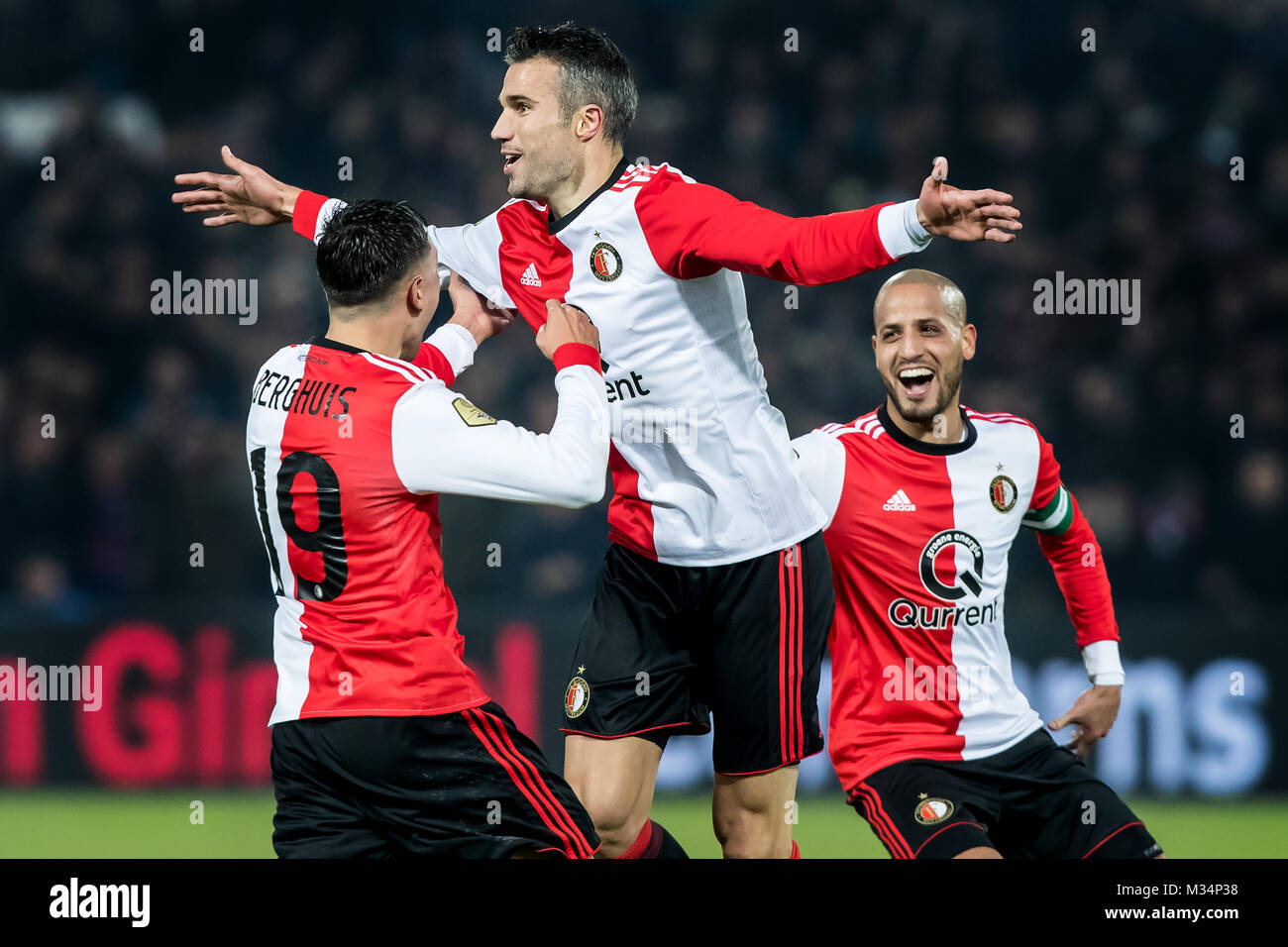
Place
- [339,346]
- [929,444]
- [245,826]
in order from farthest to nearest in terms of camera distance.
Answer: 1. [245,826]
2. [929,444]
3. [339,346]

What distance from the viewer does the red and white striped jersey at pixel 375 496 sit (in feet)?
9.92

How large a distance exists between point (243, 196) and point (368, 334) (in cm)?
116

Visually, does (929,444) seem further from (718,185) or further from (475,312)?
(718,185)

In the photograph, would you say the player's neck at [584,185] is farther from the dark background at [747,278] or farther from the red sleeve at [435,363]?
the dark background at [747,278]

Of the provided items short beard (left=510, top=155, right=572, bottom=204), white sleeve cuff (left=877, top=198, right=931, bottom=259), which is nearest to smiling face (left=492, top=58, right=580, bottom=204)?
short beard (left=510, top=155, right=572, bottom=204)

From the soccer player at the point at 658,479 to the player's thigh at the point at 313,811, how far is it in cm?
86

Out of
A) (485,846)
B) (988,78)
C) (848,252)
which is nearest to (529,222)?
(848,252)

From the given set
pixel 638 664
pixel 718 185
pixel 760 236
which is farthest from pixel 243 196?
pixel 718 185

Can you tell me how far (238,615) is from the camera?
6.90 meters

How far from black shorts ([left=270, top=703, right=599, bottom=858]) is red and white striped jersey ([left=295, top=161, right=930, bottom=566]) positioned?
0.92m

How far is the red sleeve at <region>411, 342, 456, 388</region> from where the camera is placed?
376 cm

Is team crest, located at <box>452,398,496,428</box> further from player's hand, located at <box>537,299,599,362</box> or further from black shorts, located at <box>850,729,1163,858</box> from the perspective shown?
black shorts, located at <box>850,729,1163,858</box>


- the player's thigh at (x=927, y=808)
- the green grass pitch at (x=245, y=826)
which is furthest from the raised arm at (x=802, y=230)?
the green grass pitch at (x=245, y=826)

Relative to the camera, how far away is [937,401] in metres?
4.02
